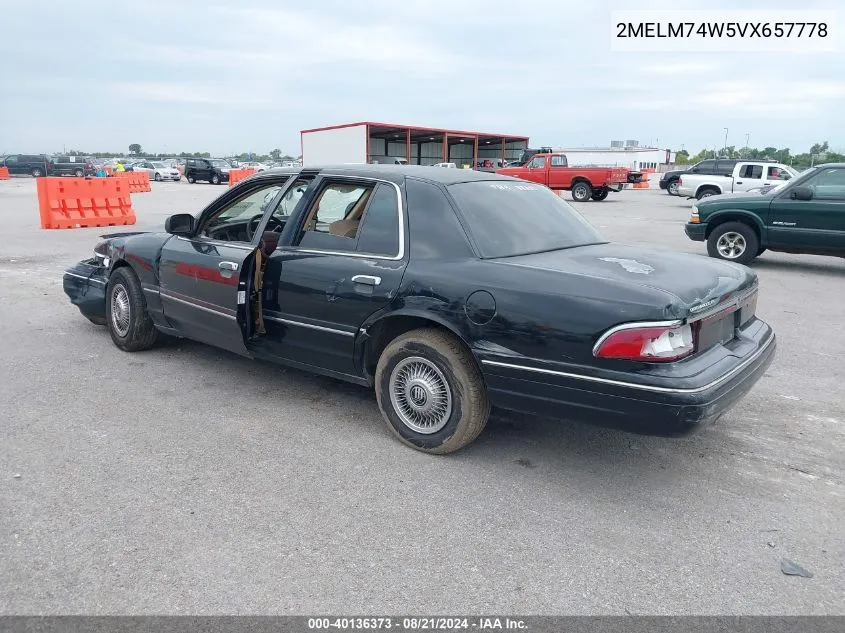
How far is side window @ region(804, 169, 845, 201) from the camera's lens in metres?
9.62

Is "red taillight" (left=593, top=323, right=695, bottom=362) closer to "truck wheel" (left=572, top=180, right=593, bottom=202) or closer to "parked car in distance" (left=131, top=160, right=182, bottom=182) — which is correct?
"truck wheel" (left=572, top=180, right=593, bottom=202)

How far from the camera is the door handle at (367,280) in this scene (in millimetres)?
3945

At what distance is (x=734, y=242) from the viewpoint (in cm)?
1073

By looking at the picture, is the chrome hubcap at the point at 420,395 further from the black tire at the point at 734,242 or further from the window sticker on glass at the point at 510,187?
the black tire at the point at 734,242

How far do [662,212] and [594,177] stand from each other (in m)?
4.72

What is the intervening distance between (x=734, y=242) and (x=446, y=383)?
8.55 meters

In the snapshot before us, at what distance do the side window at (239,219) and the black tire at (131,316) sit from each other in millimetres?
847

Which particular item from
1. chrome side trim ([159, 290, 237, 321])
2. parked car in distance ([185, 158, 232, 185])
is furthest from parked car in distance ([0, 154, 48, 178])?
chrome side trim ([159, 290, 237, 321])

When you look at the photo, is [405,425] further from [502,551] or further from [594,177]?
[594,177]

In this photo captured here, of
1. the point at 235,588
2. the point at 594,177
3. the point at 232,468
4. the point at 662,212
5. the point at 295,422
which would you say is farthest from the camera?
the point at 594,177

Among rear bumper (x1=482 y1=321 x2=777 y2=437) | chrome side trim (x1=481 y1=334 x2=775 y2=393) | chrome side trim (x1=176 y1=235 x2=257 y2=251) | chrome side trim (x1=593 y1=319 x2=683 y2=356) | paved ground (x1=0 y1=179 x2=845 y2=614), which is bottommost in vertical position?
A: paved ground (x1=0 y1=179 x2=845 y2=614)

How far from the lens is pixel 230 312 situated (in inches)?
180

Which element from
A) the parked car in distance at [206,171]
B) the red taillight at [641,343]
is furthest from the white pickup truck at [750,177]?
the parked car in distance at [206,171]

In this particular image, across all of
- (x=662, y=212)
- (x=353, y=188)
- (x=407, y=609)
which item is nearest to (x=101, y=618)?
(x=407, y=609)
